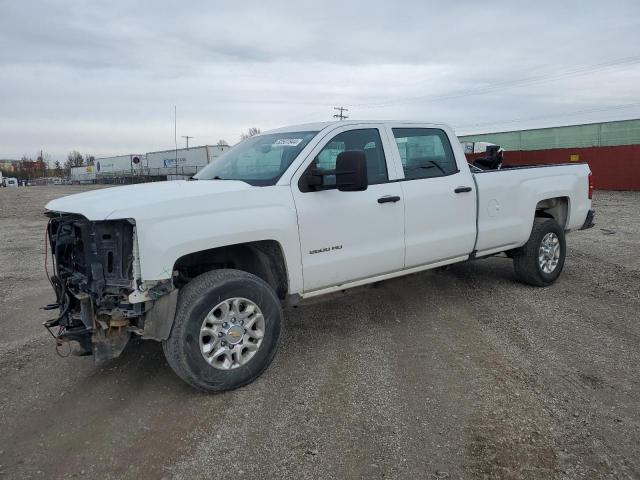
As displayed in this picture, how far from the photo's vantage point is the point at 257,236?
3.86 meters

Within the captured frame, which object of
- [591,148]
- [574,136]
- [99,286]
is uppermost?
[574,136]

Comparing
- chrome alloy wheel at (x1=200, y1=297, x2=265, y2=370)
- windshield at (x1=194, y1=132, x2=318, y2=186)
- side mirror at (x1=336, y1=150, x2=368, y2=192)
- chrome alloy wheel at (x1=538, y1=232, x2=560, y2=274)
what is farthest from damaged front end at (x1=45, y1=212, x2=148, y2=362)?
chrome alloy wheel at (x1=538, y1=232, x2=560, y2=274)

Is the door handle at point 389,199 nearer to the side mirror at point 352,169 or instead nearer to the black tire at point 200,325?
the side mirror at point 352,169

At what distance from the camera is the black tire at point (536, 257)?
6164 millimetres

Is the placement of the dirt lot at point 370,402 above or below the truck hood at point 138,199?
below

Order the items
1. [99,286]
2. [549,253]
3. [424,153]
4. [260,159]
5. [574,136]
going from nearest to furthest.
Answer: [99,286], [260,159], [424,153], [549,253], [574,136]


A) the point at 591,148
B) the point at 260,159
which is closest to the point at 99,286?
the point at 260,159

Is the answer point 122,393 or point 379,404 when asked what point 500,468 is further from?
point 122,393

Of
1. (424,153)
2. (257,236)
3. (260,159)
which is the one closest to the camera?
(257,236)

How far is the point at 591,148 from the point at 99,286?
72.0ft

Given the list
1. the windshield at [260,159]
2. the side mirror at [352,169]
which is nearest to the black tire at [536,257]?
the side mirror at [352,169]

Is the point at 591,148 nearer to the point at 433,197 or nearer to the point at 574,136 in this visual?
the point at 433,197

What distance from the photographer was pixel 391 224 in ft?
15.4

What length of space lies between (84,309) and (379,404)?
7.00 ft
